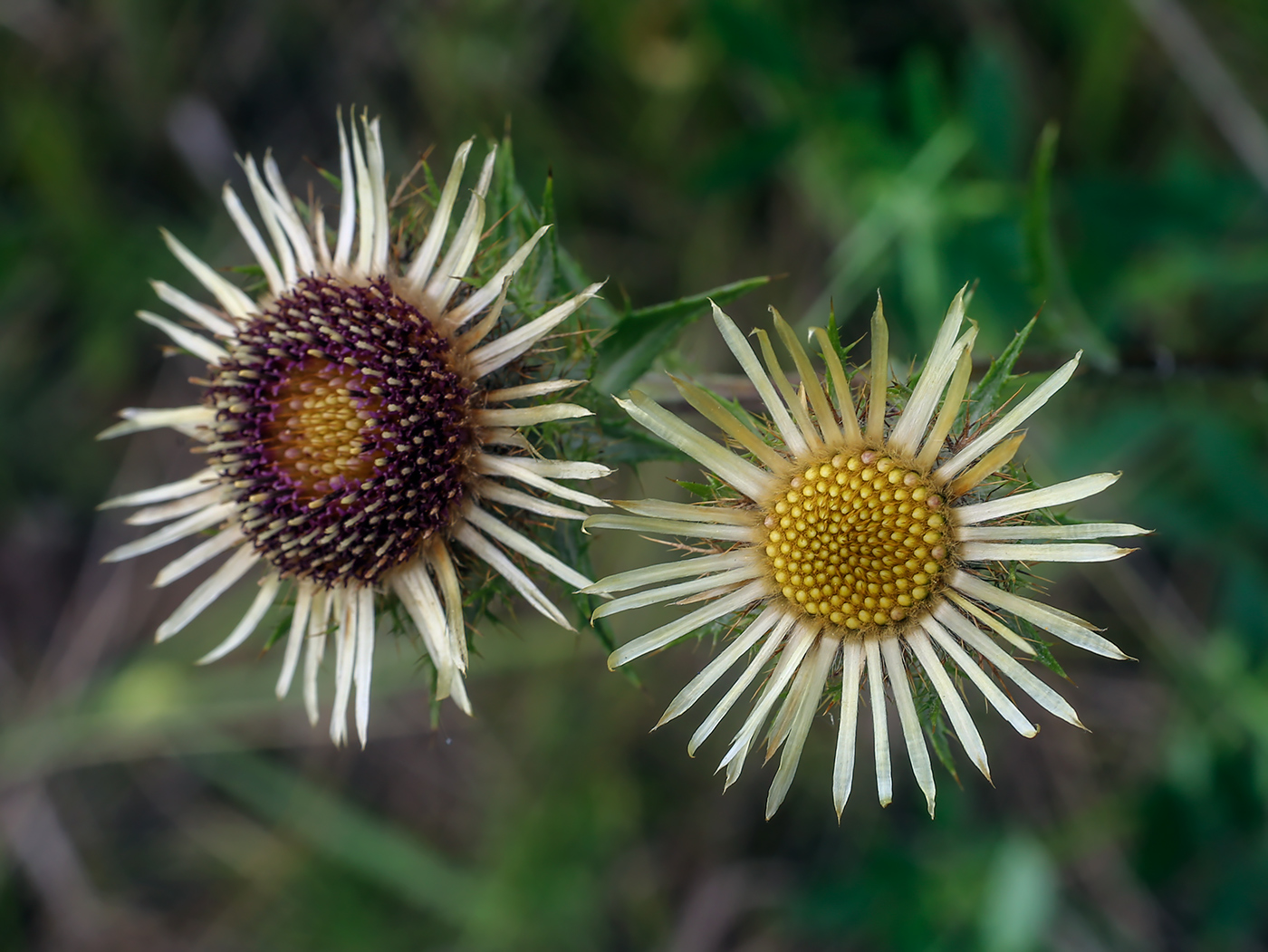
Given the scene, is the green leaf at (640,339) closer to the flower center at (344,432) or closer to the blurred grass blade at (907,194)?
the flower center at (344,432)

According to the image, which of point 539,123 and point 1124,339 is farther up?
point 539,123

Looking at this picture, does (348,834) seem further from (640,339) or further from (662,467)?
(640,339)

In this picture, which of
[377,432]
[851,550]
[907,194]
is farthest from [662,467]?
[851,550]

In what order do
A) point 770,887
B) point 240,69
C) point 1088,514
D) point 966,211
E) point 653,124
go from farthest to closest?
point 240,69
point 770,887
point 653,124
point 1088,514
point 966,211

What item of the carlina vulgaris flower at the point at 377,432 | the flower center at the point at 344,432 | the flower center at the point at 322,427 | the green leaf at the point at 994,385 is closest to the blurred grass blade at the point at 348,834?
the carlina vulgaris flower at the point at 377,432

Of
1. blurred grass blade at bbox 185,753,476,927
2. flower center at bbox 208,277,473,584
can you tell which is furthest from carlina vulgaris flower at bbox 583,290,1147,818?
blurred grass blade at bbox 185,753,476,927

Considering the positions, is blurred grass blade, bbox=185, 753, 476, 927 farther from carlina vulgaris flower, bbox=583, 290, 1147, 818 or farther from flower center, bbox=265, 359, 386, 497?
carlina vulgaris flower, bbox=583, 290, 1147, 818

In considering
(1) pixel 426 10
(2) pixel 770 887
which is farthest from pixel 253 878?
(1) pixel 426 10

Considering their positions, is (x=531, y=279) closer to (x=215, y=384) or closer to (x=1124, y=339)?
(x=215, y=384)
